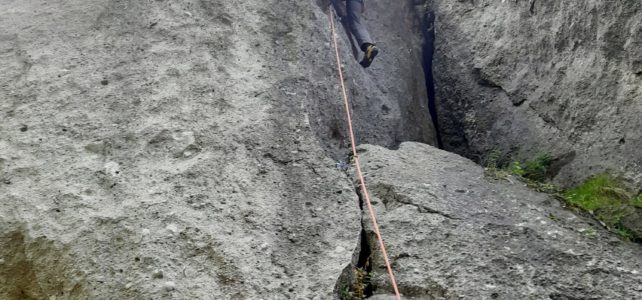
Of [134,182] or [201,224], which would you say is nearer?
[201,224]

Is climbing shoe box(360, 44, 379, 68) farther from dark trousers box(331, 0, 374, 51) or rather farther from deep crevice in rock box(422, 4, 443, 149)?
deep crevice in rock box(422, 4, 443, 149)

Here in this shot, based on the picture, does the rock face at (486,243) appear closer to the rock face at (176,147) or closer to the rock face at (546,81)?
the rock face at (176,147)

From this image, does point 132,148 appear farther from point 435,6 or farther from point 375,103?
point 435,6

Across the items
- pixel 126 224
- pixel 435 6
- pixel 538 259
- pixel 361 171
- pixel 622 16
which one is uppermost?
pixel 622 16

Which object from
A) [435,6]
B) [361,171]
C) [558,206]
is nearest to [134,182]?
[361,171]

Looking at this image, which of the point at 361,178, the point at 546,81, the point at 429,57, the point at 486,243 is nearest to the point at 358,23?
the point at 429,57

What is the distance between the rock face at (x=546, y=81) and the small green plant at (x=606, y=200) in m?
0.14

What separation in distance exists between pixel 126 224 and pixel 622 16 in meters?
5.02

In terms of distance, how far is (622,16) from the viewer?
574 cm

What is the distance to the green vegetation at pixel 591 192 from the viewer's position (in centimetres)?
532

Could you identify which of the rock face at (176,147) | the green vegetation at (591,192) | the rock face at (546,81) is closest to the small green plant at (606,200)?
the green vegetation at (591,192)

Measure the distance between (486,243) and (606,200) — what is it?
1.41 metres

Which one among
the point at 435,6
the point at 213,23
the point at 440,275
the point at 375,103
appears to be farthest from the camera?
the point at 435,6

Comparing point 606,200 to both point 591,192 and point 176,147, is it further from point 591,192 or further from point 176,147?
point 176,147
